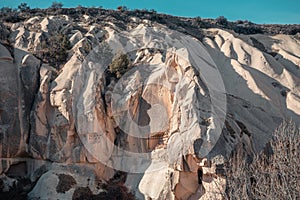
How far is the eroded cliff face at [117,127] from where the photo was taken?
18.4 metres

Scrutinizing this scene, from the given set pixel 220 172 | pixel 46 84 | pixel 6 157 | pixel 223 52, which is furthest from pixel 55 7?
pixel 220 172

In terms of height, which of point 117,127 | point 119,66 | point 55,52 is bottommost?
point 117,127

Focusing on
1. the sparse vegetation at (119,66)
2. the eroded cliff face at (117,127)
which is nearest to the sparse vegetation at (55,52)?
the eroded cliff face at (117,127)

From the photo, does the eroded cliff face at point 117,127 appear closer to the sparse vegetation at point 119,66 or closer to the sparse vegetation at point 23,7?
the sparse vegetation at point 119,66

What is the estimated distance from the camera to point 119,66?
76.4ft

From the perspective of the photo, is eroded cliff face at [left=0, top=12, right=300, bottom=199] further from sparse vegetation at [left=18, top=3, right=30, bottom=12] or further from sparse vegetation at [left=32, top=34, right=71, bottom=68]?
sparse vegetation at [left=18, top=3, right=30, bottom=12]

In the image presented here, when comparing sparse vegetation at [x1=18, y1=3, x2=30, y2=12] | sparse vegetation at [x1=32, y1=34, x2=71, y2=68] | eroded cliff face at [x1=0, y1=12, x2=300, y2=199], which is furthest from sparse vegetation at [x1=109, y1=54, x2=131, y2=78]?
sparse vegetation at [x1=18, y1=3, x2=30, y2=12]

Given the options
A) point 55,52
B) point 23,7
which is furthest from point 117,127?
point 23,7

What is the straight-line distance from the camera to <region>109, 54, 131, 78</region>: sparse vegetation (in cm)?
2313

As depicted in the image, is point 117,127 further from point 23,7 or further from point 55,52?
point 23,7

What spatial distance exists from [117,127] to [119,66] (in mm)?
3515

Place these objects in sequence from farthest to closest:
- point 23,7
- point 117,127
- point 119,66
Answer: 1. point 23,7
2. point 119,66
3. point 117,127

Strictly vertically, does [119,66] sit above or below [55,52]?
below

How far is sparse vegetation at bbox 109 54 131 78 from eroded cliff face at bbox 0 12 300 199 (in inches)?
11.4
